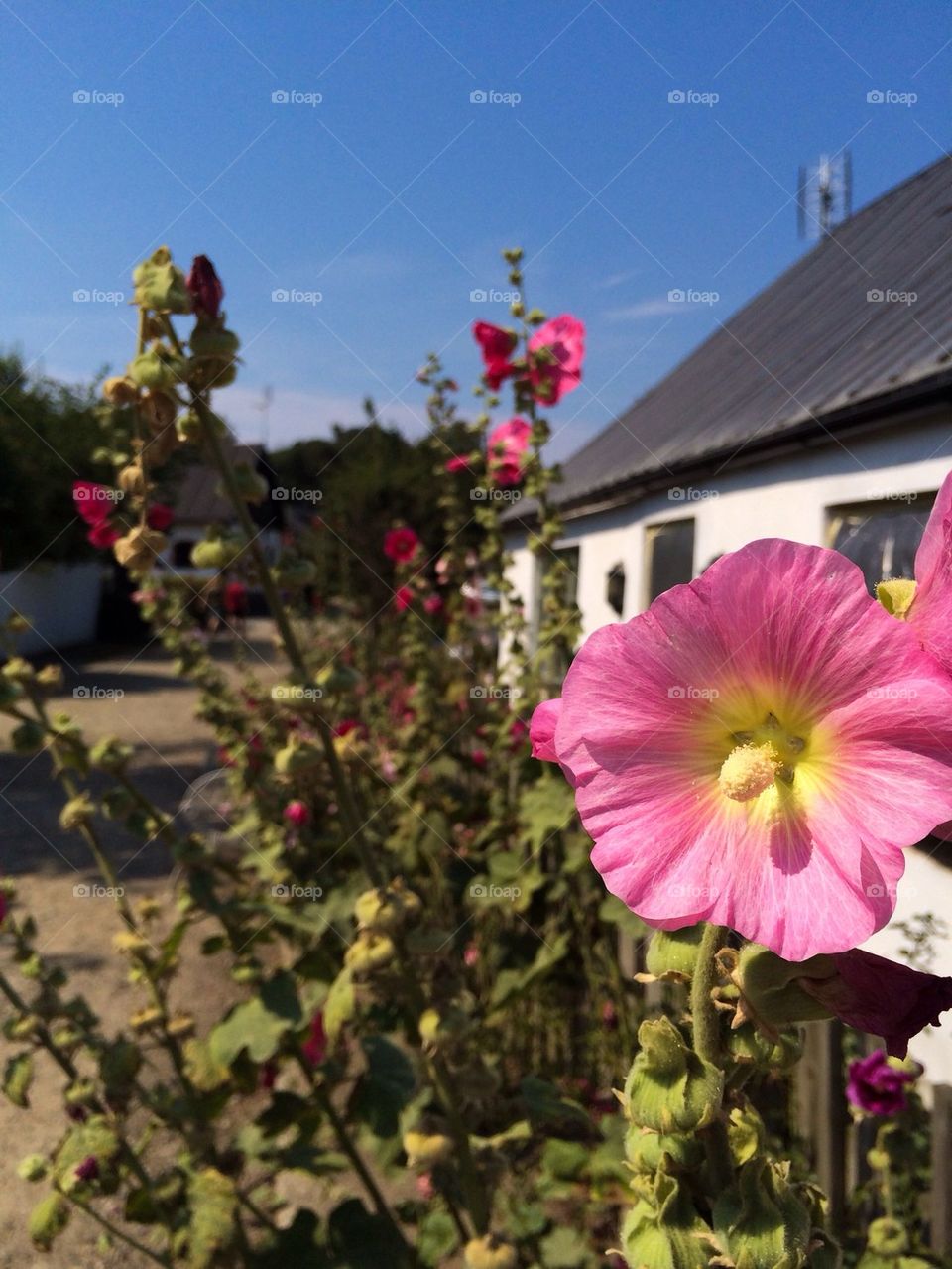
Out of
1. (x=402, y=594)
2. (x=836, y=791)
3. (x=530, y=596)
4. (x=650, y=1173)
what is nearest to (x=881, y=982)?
(x=836, y=791)

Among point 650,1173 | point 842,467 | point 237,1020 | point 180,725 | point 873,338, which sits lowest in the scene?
point 180,725

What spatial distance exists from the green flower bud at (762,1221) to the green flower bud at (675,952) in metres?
0.15

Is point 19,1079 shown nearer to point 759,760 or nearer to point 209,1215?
point 209,1215

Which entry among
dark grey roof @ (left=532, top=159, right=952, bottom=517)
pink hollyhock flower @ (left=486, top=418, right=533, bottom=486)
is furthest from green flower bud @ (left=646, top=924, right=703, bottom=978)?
pink hollyhock flower @ (left=486, top=418, right=533, bottom=486)

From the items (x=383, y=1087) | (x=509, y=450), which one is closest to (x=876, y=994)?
(x=383, y=1087)

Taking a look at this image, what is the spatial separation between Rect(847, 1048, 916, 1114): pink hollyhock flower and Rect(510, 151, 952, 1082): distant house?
1.26ft

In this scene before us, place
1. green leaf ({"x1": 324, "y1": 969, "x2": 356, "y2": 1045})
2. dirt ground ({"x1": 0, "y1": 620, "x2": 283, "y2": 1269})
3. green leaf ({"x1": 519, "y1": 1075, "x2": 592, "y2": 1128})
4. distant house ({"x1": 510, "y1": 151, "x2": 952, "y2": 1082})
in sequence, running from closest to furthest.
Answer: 1. green leaf ({"x1": 324, "y1": 969, "x2": 356, "y2": 1045})
2. green leaf ({"x1": 519, "y1": 1075, "x2": 592, "y2": 1128})
3. distant house ({"x1": 510, "y1": 151, "x2": 952, "y2": 1082})
4. dirt ground ({"x1": 0, "y1": 620, "x2": 283, "y2": 1269})

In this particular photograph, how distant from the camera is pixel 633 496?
583 cm

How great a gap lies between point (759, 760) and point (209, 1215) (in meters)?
1.82

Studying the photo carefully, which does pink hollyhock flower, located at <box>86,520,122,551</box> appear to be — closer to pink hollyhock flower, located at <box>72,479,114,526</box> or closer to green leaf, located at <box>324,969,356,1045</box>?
pink hollyhock flower, located at <box>72,479,114,526</box>

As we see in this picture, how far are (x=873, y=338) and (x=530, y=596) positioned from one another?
562 centimetres

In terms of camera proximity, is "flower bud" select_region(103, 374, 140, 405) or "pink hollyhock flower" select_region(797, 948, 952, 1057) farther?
"flower bud" select_region(103, 374, 140, 405)

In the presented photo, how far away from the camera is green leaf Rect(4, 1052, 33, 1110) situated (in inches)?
73.4

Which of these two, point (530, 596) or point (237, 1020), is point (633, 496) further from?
point (237, 1020)
